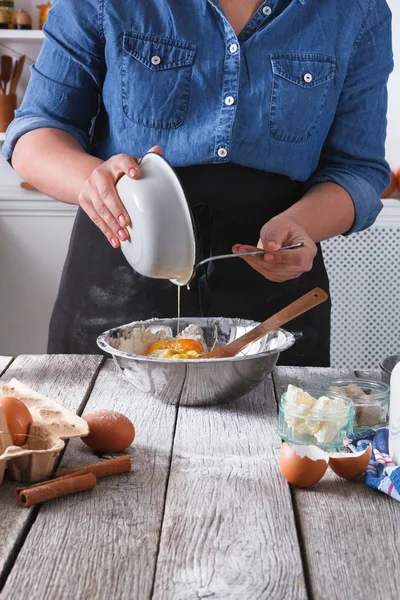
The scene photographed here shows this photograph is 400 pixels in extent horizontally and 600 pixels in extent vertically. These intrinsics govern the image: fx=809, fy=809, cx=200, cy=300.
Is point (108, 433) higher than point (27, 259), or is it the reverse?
point (108, 433)

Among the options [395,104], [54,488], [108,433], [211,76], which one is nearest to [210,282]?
[211,76]

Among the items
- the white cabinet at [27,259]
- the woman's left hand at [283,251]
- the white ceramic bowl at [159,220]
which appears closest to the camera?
the white ceramic bowl at [159,220]

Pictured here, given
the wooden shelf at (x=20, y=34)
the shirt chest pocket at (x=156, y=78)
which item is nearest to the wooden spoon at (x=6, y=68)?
the wooden shelf at (x=20, y=34)

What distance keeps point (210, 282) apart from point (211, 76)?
40cm

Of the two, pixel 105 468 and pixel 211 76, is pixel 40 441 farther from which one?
pixel 211 76

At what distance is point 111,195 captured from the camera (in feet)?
3.85

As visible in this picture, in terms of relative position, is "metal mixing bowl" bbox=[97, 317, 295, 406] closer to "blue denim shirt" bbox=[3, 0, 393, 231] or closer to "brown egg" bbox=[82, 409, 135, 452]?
"brown egg" bbox=[82, 409, 135, 452]

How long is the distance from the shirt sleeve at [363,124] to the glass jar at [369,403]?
0.53 m

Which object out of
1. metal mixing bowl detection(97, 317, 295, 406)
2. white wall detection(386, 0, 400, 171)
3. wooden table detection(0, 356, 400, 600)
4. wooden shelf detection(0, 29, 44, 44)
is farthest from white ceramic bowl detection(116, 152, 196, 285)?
white wall detection(386, 0, 400, 171)

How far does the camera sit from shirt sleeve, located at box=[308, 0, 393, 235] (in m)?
1.61

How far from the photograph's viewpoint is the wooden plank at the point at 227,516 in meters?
0.74

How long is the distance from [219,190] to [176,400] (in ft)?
1.69

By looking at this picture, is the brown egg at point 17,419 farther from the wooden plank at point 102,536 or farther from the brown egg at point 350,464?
the brown egg at point 350,464

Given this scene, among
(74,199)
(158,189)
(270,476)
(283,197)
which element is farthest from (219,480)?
(283,197)
